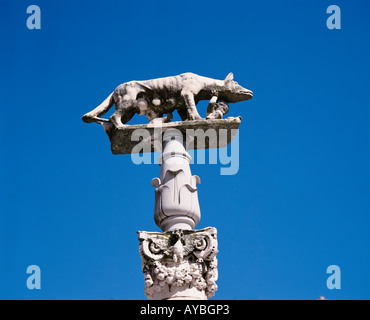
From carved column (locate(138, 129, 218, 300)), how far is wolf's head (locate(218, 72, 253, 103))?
104 inches

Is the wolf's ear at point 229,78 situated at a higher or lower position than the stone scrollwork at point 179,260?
higher

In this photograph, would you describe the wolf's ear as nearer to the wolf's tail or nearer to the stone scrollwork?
the wolf's tail

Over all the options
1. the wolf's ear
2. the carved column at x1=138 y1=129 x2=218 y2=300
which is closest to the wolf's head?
the wolf's ear

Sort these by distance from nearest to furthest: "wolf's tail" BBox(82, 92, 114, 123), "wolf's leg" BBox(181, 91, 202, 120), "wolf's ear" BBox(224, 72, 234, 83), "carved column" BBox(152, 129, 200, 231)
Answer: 1. "carved column" BBox(152, 129, 200, 231)
2. "wolf's leg" BBox(181, 91, 202, 120)
3. "wolf's tail" BBox(82, 92, 114, 123)
4. "wolf's ear" BBox(224, 72, 234, 83)

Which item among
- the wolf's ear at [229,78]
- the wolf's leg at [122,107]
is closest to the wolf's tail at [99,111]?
the wolf's leg at [122,107]

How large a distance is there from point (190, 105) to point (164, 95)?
2.15ft

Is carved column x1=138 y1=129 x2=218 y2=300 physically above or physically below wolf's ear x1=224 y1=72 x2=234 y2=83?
below

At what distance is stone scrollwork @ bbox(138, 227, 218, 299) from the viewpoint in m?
9.42

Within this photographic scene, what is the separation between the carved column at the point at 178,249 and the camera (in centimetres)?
941

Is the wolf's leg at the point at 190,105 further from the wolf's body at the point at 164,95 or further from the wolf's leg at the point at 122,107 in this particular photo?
the wolf's leg at the point at 122,107

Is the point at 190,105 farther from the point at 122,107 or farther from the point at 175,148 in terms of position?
the point at 122,107

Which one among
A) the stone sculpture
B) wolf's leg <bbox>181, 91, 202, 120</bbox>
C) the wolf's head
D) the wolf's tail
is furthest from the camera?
the wolf's head

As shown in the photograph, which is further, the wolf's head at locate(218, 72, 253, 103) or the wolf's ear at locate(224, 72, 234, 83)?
the wolf's ear at locate(224, 72, 234, 83)
